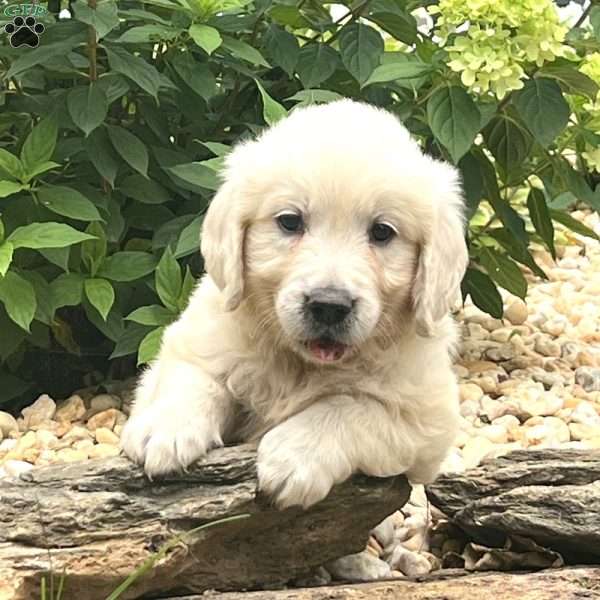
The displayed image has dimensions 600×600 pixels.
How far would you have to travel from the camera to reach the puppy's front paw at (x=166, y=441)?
2.91 m

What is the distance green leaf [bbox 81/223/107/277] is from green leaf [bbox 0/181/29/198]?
1.08ft

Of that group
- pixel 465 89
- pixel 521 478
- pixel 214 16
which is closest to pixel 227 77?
pixel 214 16

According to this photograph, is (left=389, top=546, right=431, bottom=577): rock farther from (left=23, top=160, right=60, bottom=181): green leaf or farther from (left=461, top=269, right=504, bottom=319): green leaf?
(left=461, top=269, right=504, bottom=319): green leaf

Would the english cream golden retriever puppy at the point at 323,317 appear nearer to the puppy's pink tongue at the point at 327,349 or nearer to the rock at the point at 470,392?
the puppy's pink tongue at the point at 327,349

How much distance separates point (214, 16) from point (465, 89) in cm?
99

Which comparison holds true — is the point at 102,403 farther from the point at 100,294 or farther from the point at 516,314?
the point at 516,314

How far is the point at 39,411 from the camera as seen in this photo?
490 centimetres

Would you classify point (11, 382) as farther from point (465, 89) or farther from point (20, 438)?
point (465, 89)

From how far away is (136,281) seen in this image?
489 cm

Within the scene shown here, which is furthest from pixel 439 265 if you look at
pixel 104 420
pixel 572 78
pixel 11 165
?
pixel 104 420

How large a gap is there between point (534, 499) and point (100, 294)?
6.38 feet

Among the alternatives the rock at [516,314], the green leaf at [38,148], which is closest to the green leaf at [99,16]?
the green leaf at [38,148]

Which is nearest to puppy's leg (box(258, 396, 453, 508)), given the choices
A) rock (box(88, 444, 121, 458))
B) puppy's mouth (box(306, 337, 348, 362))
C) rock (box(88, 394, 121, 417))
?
puppy's mouth (box(306, 337, 348, 362))

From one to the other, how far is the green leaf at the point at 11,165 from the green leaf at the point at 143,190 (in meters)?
0.51
